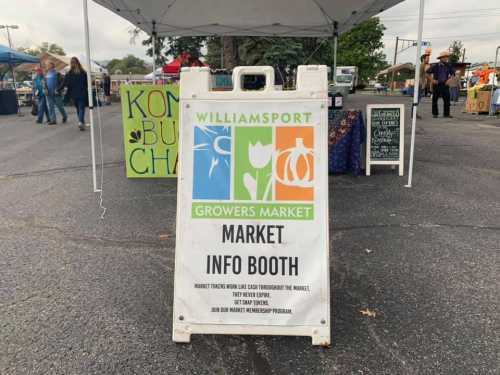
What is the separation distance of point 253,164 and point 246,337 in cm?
100

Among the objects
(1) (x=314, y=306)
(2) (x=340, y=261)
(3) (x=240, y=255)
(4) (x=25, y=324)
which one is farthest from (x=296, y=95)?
(4) (x=25, y=324)

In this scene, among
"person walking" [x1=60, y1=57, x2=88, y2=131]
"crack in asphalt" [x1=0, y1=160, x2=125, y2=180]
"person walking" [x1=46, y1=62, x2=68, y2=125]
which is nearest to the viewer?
"crack in asphalt" [x1=0, y1=160, x2=125, y2=180]

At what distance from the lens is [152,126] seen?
6.21 metres

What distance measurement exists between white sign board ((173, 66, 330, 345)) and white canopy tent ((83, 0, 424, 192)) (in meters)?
5.67

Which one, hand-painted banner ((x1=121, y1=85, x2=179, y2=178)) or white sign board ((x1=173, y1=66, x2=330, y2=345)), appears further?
hand-painted banner ((x1=121, y1=85, x2=179, y2=178))

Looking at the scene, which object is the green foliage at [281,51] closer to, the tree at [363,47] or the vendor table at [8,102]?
the vendor table at [8,102]

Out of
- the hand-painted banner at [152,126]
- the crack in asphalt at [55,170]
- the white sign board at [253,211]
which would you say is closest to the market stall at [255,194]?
the white sign board at [253,211]

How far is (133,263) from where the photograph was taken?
3498mm

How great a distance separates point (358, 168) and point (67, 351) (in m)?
4.95

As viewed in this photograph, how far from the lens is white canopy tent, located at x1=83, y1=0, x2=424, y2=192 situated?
26.0ft

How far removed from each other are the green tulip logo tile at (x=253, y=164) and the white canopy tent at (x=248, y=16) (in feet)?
18.8

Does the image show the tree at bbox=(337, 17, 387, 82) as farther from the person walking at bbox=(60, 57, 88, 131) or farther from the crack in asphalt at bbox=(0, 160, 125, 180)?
the crack in asphalt at bbox=(0, 160, 125, 180)

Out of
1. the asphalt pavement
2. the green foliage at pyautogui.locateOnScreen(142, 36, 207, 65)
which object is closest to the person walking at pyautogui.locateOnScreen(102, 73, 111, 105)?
the green foliage at pyautogui.locateOnScreen(142, 36, 207, 65)

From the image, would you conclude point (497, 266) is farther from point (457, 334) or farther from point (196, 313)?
point (196, 313)
